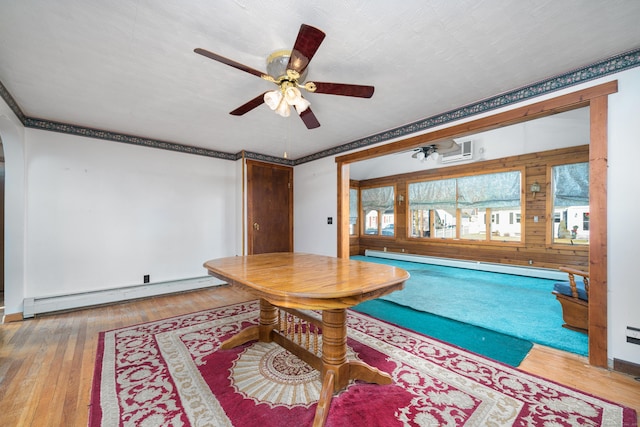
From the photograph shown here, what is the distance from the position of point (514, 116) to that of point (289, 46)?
85.5 inches

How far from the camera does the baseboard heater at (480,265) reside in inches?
189

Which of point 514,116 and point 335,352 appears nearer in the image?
point 335,352

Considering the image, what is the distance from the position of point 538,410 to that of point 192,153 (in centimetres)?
495

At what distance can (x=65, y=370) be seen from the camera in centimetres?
197

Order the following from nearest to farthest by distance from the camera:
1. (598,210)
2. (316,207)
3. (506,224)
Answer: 1. (598,210)
2. (316,207)
3. (506,224)

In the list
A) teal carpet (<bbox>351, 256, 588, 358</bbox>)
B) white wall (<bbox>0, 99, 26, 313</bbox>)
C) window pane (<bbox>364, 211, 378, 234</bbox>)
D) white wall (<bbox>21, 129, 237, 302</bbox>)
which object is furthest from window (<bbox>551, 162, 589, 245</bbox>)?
white wall (<bbox>0, 99, 26, 313</bbox>)

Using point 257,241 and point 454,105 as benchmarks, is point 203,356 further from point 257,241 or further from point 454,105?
point 454,105

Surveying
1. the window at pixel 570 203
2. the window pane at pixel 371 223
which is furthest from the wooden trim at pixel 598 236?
the window pane at pixel 371 223

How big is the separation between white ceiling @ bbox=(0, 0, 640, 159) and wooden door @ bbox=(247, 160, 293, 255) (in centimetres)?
190

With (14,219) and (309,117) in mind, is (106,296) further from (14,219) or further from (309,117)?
(309,117)

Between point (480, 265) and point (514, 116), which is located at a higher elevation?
point (514, 116)

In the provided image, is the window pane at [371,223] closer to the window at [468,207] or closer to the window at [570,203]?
the window at [468,207]

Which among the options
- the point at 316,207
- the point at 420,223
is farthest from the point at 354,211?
the point at 316,207

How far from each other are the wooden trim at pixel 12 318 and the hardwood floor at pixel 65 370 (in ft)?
0.30
